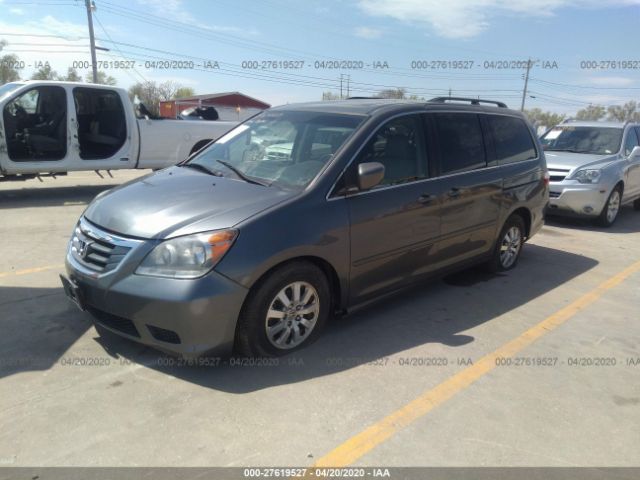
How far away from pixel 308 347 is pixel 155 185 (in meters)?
1.72

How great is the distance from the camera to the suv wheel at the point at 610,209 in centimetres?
867

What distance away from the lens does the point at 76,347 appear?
368 centimetres

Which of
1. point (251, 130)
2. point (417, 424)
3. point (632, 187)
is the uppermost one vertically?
point (251, 130)

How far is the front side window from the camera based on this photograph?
13.3 ft

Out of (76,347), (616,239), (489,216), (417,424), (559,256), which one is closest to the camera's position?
(417,424)

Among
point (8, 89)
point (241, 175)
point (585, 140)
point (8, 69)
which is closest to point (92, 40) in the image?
point (8, 69)

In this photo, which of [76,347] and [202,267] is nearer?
[202,267]

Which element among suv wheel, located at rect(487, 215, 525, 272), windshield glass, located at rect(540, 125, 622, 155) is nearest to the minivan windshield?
suv wheel, located at rect(487, 215, 525, 272)

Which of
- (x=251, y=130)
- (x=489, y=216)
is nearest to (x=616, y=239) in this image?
(x=489, y=216)

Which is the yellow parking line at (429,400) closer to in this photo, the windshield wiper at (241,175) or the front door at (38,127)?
the windshield wiper at (241,175)

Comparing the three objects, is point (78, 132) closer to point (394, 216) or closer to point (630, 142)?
point (394, 216)

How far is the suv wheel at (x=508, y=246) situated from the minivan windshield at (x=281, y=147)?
2.44 metres

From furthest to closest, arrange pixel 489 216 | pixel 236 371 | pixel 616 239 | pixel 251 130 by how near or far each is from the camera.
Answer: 1. pixel 616 239
2. pixel 489 216
3. pixel 251 130
4. pixel 236 371

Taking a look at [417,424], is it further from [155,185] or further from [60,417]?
[155,185]
